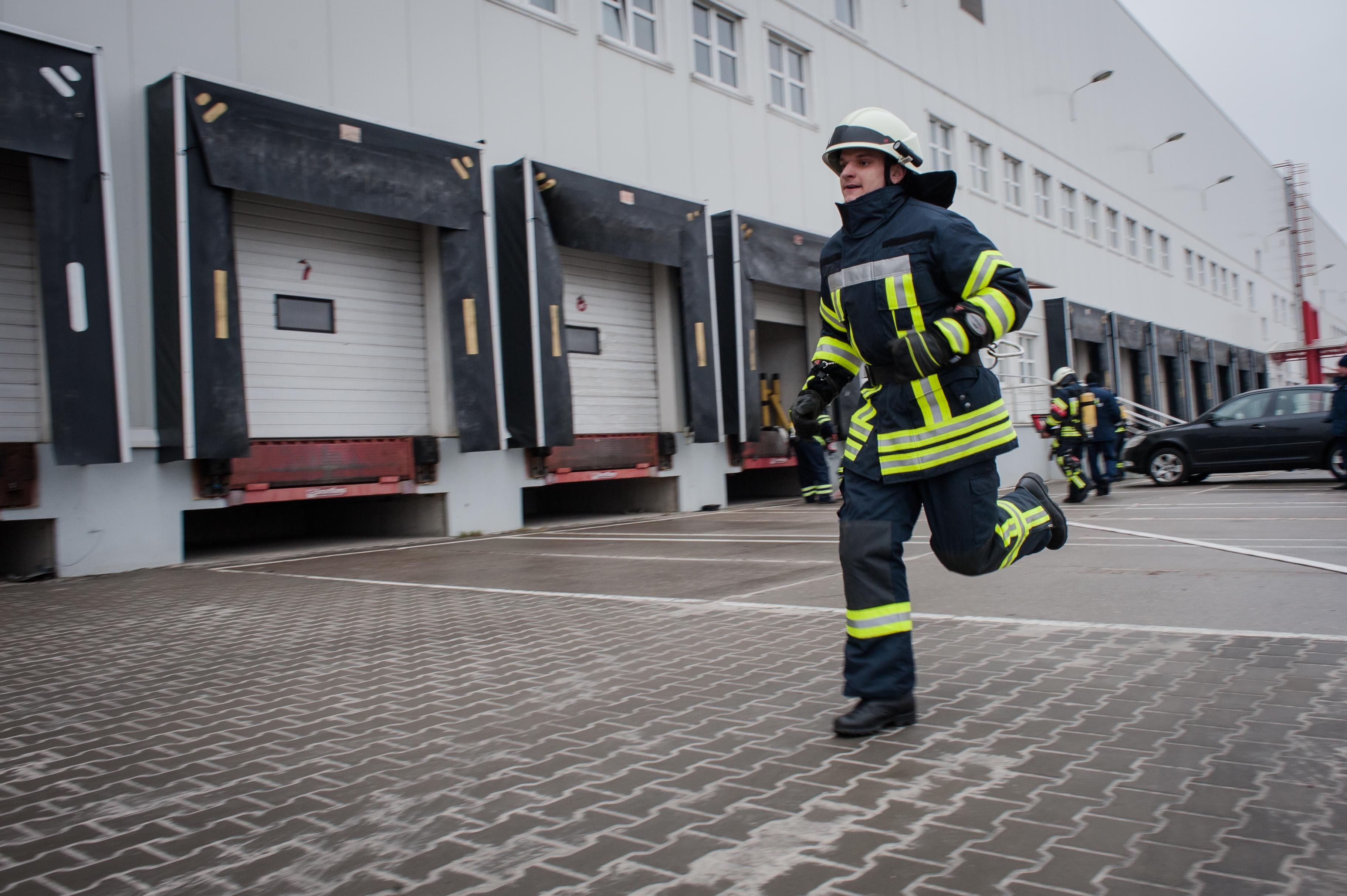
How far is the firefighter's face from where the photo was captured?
335cm

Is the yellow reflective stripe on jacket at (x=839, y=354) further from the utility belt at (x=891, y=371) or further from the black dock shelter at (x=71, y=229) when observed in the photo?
the black dock shelter at (x=71, y=229)

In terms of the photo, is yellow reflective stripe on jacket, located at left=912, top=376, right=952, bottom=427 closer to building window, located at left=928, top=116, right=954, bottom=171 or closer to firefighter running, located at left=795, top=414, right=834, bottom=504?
firefighter running, located at left=795, top=414, right=834, bottom=504

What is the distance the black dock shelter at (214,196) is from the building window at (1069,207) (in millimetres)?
26289

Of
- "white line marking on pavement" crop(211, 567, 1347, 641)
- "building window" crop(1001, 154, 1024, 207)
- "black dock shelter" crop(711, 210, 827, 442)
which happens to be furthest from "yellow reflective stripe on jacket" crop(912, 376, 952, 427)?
"building window" crop(1001, 154, 1024, 207)

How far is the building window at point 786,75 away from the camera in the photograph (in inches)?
739

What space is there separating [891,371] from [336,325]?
9.24m

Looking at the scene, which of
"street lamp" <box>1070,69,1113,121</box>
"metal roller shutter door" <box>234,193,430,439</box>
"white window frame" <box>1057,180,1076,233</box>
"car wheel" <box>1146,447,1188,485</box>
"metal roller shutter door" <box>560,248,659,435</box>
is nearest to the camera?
"metal roller shutter door" <box>234,193,430,439</box>

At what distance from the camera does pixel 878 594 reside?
3.16 meters

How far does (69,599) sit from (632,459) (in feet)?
26.3

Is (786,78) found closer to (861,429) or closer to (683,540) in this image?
(683,540)

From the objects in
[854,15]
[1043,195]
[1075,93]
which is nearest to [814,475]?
[854,15]

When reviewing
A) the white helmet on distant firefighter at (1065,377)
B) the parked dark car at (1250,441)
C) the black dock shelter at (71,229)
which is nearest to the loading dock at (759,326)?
the white helmet on distant firefighter at (1065,377)

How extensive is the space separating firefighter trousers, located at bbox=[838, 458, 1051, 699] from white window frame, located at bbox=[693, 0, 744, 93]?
1450 centimetres

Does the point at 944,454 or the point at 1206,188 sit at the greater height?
the point at 1206,188
